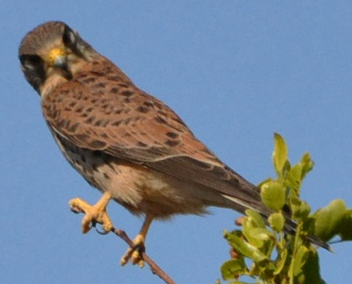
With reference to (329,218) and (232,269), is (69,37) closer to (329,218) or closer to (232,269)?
(232,269)

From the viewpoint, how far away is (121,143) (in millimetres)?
6016

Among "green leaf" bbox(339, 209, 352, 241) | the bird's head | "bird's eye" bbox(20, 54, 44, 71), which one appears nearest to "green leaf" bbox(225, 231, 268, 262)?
"green leaf" bbox(339, 209, 352, 241)

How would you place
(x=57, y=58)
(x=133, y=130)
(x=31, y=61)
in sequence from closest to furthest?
(x=133, y=130) < (x=57, y=58) < (x=31, y=61)

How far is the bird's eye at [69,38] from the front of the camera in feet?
23.1

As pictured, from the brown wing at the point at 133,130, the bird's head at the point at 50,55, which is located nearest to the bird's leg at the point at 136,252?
the brown wing at the point at 133,130

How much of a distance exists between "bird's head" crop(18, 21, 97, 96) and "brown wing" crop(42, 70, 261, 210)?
0.67ft

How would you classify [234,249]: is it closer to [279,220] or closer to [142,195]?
[279,220]

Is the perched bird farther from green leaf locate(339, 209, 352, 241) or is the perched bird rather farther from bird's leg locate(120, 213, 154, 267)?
green leaf locate(339, 209, 352, 241)

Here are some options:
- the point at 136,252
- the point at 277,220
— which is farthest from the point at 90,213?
the point at 277,220

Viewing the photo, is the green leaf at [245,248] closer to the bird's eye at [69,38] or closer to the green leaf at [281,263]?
Result: the green leaf at [281,263]

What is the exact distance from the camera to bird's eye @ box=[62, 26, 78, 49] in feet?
23.1

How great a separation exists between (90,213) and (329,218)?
266cm

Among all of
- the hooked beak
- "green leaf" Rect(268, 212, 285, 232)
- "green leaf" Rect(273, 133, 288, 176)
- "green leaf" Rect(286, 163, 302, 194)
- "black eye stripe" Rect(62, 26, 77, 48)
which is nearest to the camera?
"green leaf" Rect(268, 212, 285, 232)

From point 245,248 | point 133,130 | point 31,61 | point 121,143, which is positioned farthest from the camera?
point 31,61
